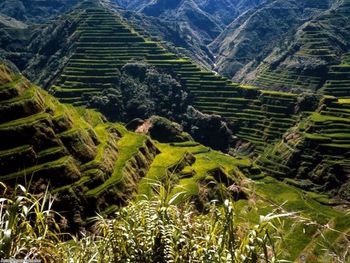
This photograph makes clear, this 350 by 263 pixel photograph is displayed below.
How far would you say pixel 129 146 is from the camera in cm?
7450

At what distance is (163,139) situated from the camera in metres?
112

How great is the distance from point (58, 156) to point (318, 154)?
74.9m

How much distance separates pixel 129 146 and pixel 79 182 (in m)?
20.9

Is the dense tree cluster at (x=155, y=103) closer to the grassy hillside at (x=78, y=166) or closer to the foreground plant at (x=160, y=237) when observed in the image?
the grassy hillside at (x=78, y=166)

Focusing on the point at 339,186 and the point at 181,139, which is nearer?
the point at 339,186

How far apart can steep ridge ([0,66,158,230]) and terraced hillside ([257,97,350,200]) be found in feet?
187

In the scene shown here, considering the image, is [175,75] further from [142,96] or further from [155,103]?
[142,96]

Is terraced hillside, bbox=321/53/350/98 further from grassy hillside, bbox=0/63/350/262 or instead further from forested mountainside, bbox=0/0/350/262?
grassy hillside, bbox=0/63/350/262

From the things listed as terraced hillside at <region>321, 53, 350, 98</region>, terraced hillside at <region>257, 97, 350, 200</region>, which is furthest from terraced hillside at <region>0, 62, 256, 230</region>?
terraced hillside at <region>321, 53, 350, 98</region>

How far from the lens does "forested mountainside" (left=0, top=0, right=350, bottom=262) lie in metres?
50.1

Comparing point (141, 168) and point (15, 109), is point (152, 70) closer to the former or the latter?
point (141, 168)

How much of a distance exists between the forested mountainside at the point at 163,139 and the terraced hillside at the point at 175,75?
0.39m

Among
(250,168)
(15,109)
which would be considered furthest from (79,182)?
(250,168)

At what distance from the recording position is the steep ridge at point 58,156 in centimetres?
5125
